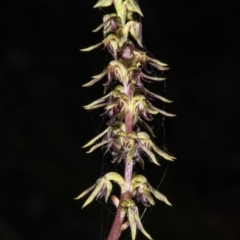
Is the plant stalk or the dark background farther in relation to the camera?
the dark background

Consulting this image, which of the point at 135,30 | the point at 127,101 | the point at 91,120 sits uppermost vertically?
the point at 91,120

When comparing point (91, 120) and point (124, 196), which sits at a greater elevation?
point (91, 120)

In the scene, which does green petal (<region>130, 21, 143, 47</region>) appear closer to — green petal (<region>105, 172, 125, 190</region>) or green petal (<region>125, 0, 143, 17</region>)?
green petal (<region>125, 0, 143, 17</region>)

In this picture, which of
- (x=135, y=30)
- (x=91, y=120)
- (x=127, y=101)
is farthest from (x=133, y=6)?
(x=91, y=120)

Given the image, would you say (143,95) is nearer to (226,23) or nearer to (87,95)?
(87,95)

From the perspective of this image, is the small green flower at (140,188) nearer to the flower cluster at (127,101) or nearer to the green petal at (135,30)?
the flower cluster at (127,101)

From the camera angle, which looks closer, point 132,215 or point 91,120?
point 132,215

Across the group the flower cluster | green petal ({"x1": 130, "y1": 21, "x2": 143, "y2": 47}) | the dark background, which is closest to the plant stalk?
the flower cluster

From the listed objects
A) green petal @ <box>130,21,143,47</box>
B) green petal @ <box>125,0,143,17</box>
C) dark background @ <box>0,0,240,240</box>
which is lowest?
green petal @ <box>130,21,143,47</box>

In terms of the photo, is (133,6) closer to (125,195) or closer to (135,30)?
Result: (135,30)
